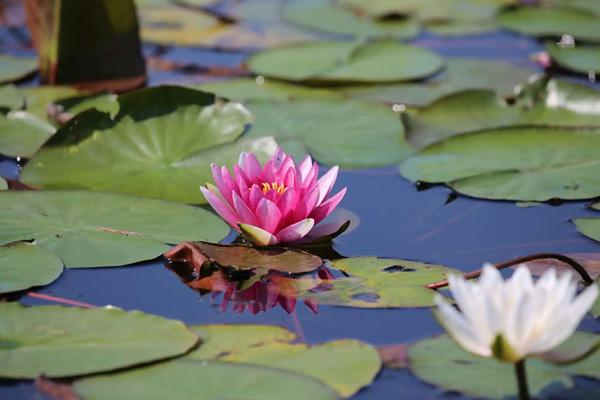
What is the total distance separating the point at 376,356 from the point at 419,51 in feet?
7.37

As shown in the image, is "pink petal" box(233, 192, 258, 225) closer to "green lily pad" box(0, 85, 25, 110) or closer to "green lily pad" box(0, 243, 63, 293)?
"green lily pad" box(0, 243, 63, 293)

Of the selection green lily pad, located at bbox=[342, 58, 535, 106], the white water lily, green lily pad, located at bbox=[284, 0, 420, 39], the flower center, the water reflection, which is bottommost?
the water reflection

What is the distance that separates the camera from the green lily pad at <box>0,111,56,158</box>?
296cm

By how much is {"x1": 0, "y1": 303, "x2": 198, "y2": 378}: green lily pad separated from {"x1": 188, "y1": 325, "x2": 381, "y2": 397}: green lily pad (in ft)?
0.21

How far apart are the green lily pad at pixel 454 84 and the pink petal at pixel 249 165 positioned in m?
1.18

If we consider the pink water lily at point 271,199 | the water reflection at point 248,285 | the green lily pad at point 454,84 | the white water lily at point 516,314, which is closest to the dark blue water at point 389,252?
the water reflection at point 248,285

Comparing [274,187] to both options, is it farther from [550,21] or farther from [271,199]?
[550,21]

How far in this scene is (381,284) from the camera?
2141 mm

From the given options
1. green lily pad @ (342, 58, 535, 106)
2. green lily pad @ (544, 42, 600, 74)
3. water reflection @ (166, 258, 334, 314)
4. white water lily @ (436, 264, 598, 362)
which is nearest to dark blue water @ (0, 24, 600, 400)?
water reflection @ (166, 258, 334, 314)

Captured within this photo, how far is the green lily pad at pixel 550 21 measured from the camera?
426cm

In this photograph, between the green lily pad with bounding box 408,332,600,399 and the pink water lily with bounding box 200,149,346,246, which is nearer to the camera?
the green lily pad with bounding box 408,332,600,399

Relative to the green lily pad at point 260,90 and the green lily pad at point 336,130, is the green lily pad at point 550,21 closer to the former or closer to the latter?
the green lily pad at point 260,90

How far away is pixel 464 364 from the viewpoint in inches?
71.1

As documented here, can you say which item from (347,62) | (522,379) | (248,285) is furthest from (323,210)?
(347,62)
